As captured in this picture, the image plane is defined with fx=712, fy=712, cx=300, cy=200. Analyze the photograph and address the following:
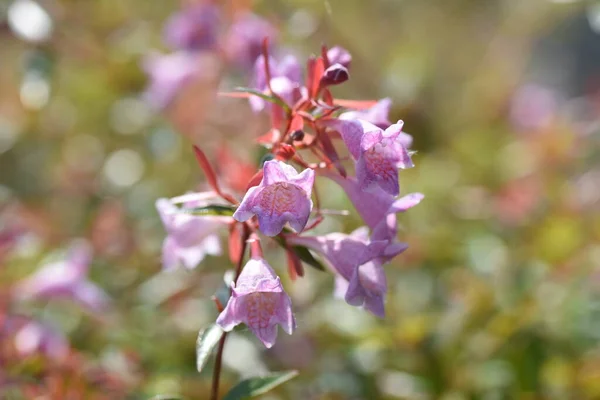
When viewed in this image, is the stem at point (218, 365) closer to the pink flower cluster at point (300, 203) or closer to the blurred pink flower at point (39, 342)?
the pink flower cluster at point (300, 203)

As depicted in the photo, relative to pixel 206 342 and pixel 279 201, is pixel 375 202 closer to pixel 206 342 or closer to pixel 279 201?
pixel 279 201

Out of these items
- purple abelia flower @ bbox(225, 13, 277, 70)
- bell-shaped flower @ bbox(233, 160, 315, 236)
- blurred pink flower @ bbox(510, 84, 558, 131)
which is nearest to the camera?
bell-shaped flower @ bbox(233, 160, 315, 236)

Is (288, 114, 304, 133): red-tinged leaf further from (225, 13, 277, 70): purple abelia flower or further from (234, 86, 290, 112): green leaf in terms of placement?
(225, 13, 277, 70): purple abelia flower

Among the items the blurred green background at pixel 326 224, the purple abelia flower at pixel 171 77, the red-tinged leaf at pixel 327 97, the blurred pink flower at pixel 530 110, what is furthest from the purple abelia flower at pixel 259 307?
the blurred pink flower at pixel 530 110

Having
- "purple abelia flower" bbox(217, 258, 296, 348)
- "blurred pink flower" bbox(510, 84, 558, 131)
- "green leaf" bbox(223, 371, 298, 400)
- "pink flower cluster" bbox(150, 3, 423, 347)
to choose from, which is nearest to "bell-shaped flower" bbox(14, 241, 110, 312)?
"pink flower cluster" bbox(150, 3, 423, 347)

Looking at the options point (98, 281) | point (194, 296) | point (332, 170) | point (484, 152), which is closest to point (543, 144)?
point (484, 152)

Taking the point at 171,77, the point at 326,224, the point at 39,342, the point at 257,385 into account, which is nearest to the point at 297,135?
the point at 257,385

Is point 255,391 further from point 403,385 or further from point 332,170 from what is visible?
point 403,385

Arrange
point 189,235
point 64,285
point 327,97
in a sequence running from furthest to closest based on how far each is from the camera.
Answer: point 64,285 → point 189,235 → point 327,97
